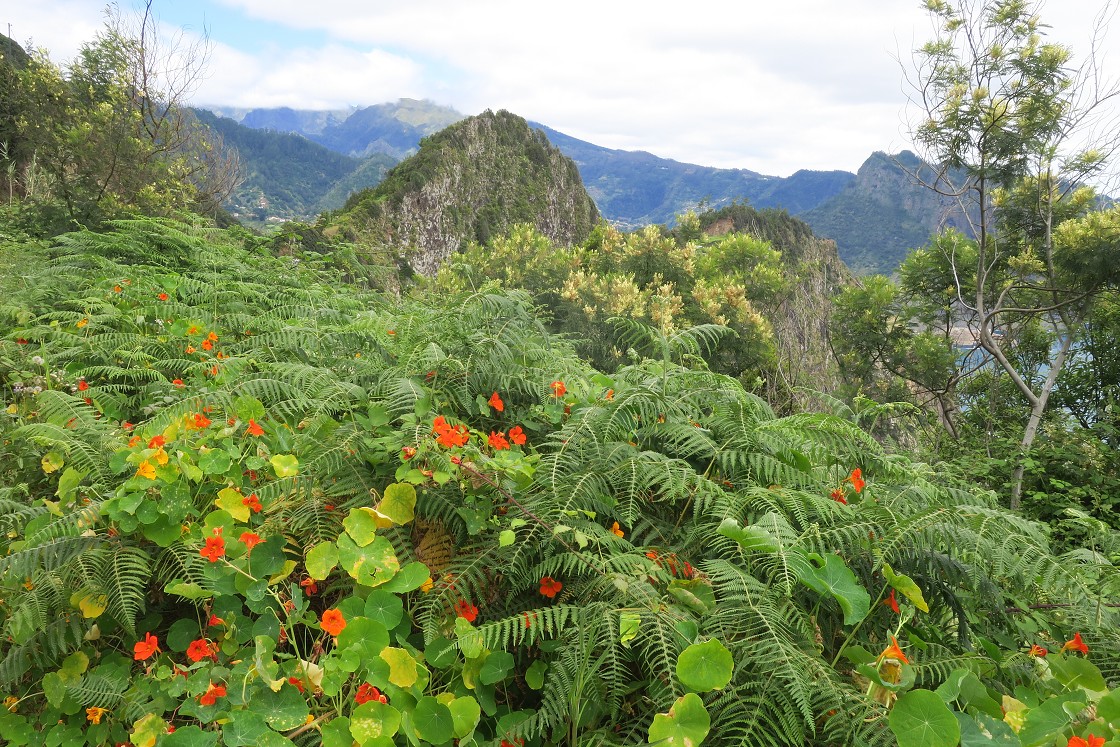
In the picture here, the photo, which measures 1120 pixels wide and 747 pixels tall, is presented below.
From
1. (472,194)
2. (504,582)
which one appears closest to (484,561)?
(504,582)

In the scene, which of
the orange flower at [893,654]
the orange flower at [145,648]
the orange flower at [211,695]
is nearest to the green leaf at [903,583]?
the orange flower at [893,654]

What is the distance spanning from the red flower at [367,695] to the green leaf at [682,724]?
2.10ft

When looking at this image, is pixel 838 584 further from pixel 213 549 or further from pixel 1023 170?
pixel 1023 170

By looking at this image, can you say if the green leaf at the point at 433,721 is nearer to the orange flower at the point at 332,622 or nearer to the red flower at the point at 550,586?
the orange flower at the point at 332,622

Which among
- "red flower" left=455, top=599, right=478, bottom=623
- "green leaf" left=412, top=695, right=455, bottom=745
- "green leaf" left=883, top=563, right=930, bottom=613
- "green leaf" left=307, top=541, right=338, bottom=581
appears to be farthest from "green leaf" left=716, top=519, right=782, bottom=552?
"green leaf" left=307, top=541, right=338, bottom=581

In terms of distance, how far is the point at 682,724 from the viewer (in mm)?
1156

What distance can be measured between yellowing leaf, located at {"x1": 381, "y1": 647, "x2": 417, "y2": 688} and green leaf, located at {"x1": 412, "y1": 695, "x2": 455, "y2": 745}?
6 cm

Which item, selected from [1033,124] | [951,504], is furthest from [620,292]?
[951,504]

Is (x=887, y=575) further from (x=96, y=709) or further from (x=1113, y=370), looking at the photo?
(x=1113, y=370)

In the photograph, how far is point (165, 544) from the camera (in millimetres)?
1591

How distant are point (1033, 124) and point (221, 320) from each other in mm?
10095

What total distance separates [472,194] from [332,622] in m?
45.6

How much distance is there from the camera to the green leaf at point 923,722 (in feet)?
3.45

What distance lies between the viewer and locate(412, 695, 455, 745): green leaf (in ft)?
4.32
